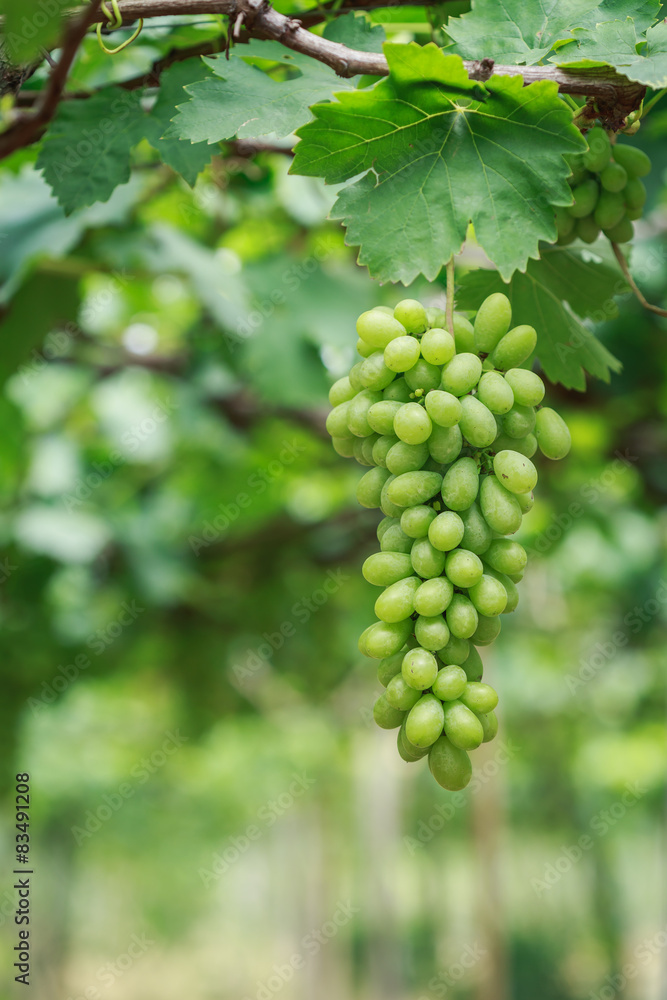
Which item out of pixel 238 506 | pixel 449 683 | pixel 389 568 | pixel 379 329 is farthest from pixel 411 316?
pixel 238 506

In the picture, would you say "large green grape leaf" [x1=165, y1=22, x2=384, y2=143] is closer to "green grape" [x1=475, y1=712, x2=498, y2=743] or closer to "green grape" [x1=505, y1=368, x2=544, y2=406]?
"green grape" [x1=505, y1=368, x2=544, y2=406]

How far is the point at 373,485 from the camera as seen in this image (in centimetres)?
83

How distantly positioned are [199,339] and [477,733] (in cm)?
269

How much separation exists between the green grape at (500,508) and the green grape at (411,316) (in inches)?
6.6

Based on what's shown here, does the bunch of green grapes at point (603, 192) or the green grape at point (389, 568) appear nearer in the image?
the green grape at point (389, 568)

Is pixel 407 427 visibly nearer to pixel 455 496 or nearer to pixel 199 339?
pixel 455 496

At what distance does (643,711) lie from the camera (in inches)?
313

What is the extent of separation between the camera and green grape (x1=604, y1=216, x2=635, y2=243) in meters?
0.99

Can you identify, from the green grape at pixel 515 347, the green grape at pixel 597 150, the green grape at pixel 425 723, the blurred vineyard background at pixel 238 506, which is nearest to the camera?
the green grape at pixel 425 723

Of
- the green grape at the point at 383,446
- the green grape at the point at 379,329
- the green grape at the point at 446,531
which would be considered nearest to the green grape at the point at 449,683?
the green grape at the point at 446,531

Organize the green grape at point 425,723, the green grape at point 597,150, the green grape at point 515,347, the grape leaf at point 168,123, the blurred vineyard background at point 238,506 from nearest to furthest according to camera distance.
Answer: the green grape at point 425,723
the green grape at point 515,347
the green grape at point 597,150
the grape leaf at point 168,123
the blurred vineyard background at point 238,506

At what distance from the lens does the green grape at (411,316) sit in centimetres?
80

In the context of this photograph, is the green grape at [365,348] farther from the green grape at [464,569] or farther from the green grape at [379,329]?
the green grape at [464,569]

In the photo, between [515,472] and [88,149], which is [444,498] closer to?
[515,472]
